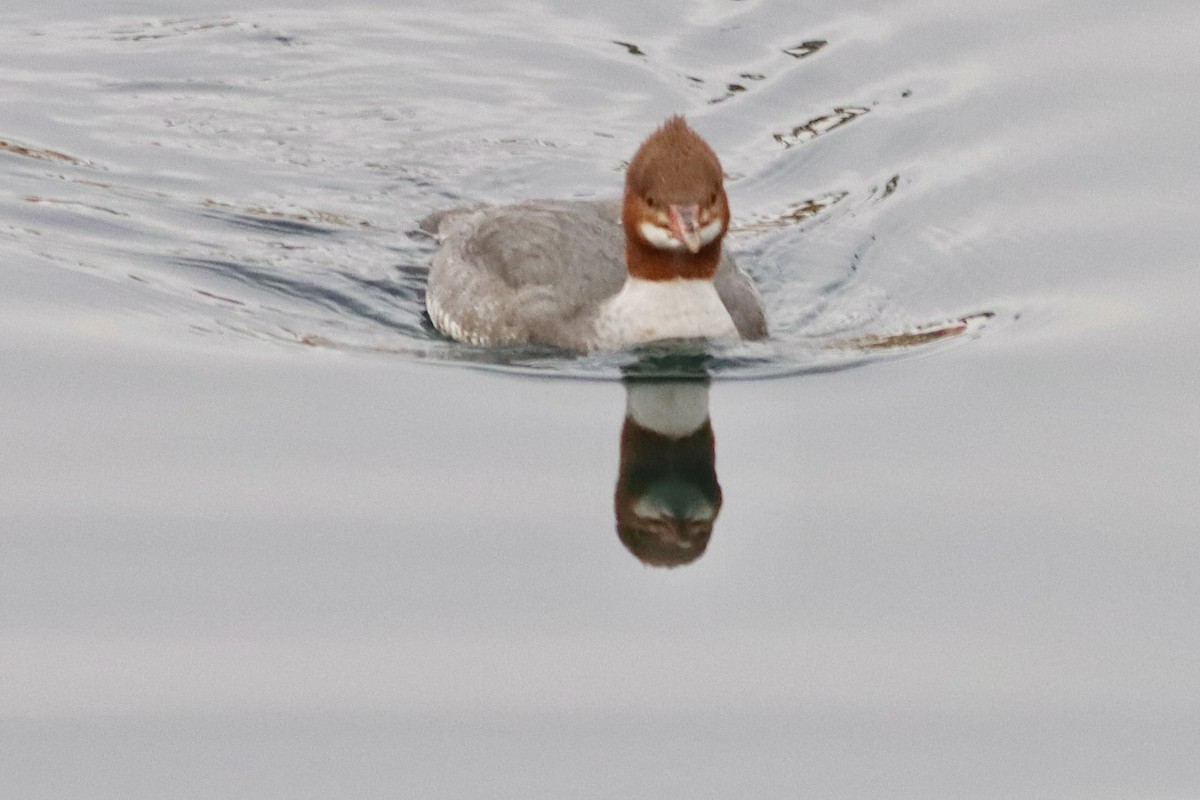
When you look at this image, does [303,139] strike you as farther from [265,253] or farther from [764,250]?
[764,250]

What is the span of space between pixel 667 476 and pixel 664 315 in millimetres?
1613

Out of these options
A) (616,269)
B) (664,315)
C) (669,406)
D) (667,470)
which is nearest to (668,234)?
(664,315)

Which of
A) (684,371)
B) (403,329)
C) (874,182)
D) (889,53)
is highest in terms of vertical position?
(889,53)

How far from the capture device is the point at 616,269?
1172cm

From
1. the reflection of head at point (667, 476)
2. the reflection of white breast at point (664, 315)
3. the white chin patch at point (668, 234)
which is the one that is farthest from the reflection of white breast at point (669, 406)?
the white chin patch at point (668, 234)

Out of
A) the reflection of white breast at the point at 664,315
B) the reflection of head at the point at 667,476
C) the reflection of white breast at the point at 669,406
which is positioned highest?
the reflection of white breast at the point at 664,315

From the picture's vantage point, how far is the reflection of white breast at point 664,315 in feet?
36.9

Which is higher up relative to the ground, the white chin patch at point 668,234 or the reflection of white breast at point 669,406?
the white chin patch at point 668,234

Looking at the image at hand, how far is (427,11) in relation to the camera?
16.6 m

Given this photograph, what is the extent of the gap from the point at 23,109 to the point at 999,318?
23.7 ft

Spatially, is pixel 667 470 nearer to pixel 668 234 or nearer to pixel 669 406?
pixel 669 406

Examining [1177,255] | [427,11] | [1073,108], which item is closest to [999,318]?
[1177,255]

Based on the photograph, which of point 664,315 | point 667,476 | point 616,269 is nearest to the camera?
point 667,476

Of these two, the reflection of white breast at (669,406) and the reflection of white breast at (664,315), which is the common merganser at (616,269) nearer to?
the reflection of white breast at (664,315)
